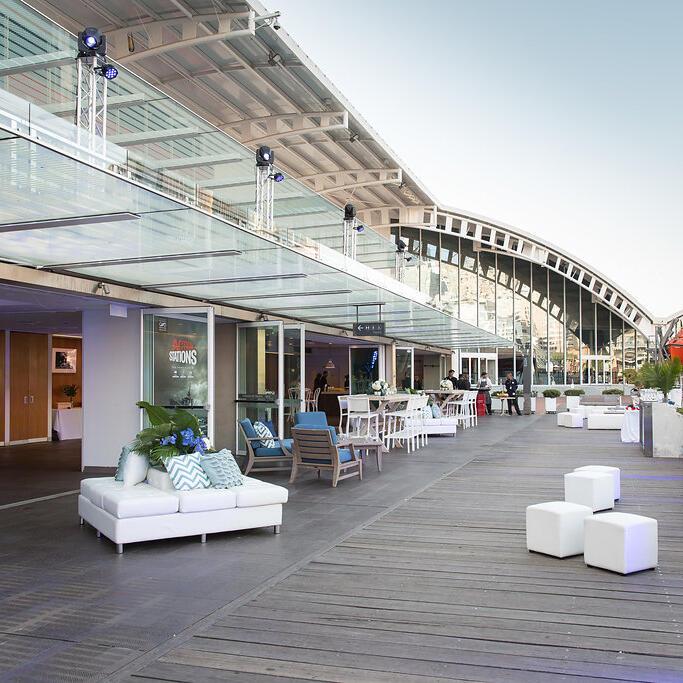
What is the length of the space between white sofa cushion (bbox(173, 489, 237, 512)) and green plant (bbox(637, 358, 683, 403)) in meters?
11.2

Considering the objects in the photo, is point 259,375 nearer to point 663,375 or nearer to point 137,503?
point 137,503

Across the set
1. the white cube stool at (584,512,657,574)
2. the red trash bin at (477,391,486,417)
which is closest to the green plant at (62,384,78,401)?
the red trash bin at (477,391,486,417)

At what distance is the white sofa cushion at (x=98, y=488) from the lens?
6.50m

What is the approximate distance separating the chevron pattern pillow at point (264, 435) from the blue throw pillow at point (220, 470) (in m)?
3.60

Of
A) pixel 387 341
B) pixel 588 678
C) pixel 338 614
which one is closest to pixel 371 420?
pixel 387 341

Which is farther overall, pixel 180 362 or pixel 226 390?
pixel 226 390

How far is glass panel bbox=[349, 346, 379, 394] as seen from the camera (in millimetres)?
22984

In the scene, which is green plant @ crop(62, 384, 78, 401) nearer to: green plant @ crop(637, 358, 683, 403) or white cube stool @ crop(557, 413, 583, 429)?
white cube stool @ crop(557, 413, 583, 429)

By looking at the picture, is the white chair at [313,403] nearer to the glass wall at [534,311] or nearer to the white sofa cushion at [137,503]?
the white sofa cushion at [137,503]

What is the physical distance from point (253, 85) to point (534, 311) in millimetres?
24802

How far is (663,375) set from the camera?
49.1 ft

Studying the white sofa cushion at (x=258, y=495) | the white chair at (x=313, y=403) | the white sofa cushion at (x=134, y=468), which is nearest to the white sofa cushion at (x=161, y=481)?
the white sofa cushion at (x=134, y=468)

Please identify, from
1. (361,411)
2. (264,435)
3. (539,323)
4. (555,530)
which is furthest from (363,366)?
(539,323)

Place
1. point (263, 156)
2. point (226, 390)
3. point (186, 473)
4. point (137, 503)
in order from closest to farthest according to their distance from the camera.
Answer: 1. point (137, 503)
2. point (186, 473)
3. point (263, 156)
4. point (226, 390)
